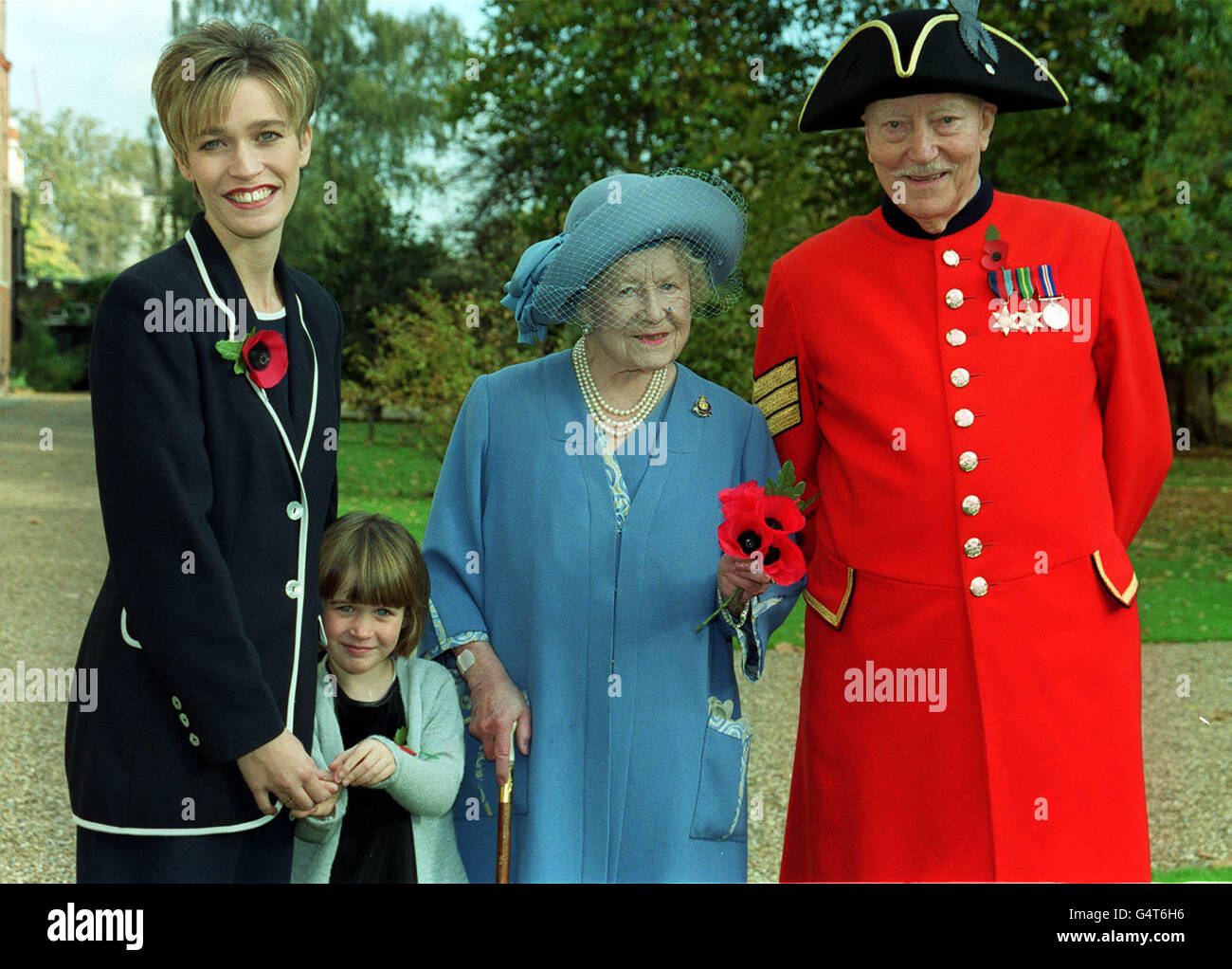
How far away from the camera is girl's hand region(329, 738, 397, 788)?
2619 millimetres

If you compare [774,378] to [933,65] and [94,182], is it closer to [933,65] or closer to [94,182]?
[933,65]

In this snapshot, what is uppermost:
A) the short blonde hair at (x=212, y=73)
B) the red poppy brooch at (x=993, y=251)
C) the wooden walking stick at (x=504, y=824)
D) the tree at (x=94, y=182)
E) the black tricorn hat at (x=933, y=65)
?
the tree at (x=94, y=182)

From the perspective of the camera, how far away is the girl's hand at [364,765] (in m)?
2.62

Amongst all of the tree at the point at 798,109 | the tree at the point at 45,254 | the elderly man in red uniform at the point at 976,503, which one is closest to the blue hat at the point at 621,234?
the elderly man in red uniform at the point at 976,503

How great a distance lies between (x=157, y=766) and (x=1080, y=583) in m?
1.96

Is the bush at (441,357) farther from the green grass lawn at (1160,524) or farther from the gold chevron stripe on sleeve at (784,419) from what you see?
the gold chevron stripe on sleeve at (784,419)

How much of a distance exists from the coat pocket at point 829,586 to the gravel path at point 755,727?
0.61m

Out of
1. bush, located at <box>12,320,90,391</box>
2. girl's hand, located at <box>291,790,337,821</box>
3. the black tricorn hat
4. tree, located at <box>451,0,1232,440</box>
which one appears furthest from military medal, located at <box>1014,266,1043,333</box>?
bush, located at <box>12,320,90,391</box>

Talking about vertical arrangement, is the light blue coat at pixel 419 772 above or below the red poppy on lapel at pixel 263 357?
below

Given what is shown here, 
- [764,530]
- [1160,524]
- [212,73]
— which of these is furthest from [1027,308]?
[1160,524]

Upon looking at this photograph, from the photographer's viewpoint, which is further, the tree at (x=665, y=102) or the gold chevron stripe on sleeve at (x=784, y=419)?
the tree at (x=665, y=102)

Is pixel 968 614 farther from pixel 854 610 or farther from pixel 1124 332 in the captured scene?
pixel 1124 332

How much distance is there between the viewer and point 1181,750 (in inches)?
283
